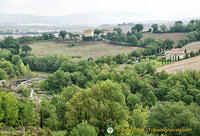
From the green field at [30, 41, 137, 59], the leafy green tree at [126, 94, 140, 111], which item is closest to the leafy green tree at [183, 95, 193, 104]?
the leafy green tree at [126, 94, 140, 111]

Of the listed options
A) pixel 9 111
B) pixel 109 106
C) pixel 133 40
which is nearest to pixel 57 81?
pixel 9 111

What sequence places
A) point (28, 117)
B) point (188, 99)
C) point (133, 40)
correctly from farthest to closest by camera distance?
point (133, 40), point (188, 99), point (28, 117)

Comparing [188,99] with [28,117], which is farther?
[188,99]

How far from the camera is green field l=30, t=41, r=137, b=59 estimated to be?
71562 mm

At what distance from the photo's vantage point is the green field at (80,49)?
71562 mm

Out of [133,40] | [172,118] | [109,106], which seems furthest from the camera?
[133,40]

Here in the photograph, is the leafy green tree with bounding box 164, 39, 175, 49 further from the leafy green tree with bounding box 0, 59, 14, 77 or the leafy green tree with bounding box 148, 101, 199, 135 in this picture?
the leafy green tree with bounding box 148, 101, 199, 135

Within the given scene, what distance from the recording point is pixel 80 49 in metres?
78.3

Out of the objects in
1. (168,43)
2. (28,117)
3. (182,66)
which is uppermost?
(168,43)

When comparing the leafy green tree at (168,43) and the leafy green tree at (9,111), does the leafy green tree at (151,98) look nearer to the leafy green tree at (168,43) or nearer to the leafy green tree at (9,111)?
the leafy green tree at (9,111)

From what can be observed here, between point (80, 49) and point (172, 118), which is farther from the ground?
point (80, 49)

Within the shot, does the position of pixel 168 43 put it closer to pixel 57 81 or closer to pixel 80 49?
pixel 80 49

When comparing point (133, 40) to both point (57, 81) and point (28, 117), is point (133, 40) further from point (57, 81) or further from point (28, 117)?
point (28, 117)

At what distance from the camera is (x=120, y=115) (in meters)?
17.7
